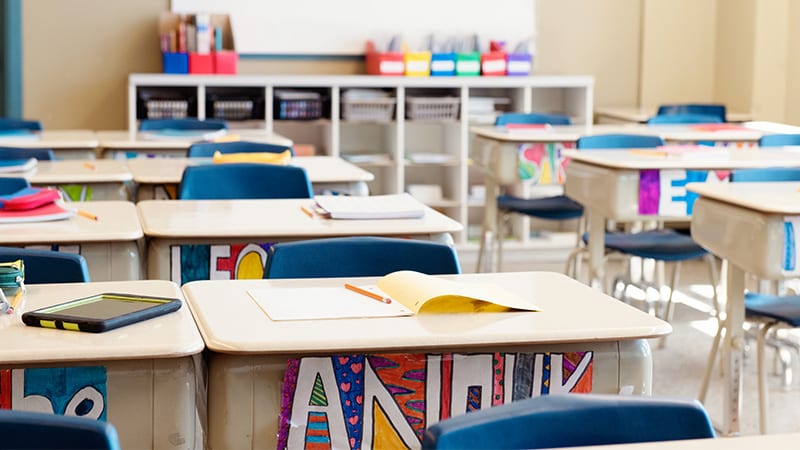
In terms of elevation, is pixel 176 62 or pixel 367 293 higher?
pixel 176 62

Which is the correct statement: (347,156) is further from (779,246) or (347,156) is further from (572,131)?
(779,246)

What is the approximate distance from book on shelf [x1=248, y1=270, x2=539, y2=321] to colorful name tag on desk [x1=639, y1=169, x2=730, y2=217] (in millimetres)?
2361

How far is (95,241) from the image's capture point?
2.73 meters

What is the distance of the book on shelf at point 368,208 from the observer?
302 centimetres

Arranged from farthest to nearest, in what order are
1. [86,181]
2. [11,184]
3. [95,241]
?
[86,181]
[11,184]
[95,241]

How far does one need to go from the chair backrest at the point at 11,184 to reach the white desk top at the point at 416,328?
1.57m

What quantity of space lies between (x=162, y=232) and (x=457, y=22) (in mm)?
5143

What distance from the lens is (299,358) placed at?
5.98 ft

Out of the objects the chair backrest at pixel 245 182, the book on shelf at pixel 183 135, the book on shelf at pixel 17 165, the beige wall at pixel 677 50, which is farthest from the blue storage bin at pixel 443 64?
the chair backrest at pixel 245 182

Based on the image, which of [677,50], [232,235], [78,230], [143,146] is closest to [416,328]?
[232,235]

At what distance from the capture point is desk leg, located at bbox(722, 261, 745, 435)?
3.36 metres

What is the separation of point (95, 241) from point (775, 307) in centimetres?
196

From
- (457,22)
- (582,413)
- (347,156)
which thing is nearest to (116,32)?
(347,156)

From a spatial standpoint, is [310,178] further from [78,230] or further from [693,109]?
[693,109]
